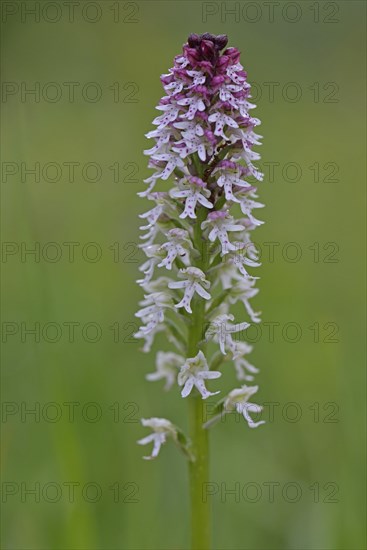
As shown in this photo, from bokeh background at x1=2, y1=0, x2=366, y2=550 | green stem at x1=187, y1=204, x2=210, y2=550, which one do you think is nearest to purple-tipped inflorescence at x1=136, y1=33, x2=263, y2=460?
green stem at x1=187, y1=204, x2=210, y2=550

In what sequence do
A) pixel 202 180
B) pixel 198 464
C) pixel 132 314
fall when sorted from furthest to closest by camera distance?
pixel 132 314 → pixel 198 464 → pixel 202 180

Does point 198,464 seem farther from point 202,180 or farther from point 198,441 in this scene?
point 202,180

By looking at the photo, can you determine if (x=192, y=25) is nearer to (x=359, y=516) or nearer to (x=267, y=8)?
(x=267, y=8)

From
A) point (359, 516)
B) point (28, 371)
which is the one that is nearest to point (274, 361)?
point (28, 371)

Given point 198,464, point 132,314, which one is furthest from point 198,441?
point 132,314

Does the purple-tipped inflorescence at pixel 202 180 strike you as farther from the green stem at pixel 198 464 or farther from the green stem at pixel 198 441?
the green stem at pixel 198 464

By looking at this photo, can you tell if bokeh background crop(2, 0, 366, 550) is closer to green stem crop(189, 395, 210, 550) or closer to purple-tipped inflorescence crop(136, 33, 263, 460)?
green stem crop(189, 395, 210, 550)
